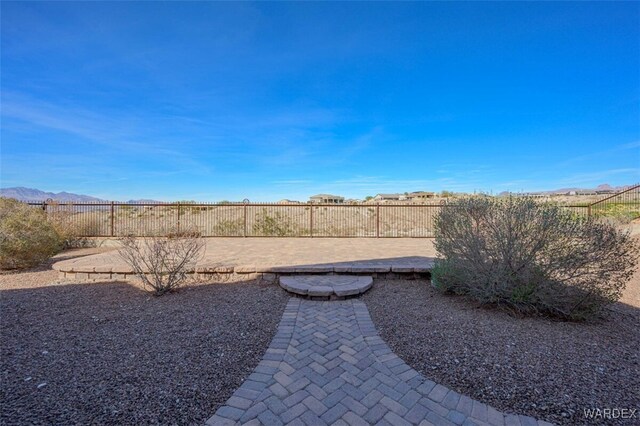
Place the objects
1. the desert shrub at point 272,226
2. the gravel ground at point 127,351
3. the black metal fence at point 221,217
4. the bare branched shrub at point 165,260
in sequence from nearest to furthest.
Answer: the gravel ground at point 127,351 < the bare branched shrub at point 165,260 < the black metal fence at point 221,217 < the desert shrub at point 272,226

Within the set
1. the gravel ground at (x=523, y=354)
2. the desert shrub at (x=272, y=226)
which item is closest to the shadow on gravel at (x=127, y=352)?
the gravel ground at (x=523, y=354)

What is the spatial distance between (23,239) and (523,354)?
30.6 ft

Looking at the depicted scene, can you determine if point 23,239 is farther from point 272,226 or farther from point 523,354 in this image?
point 523,354

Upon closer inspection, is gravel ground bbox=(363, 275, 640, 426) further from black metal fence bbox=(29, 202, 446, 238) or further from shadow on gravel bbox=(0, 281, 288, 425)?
black metal fence bbox=(29, 202, 446, 238)

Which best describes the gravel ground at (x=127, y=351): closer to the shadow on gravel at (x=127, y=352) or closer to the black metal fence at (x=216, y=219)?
the shadow on gravel at (x=127, y=352)

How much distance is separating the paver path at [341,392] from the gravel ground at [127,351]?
221 mm

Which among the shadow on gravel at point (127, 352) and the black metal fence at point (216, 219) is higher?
the black metal fence at point (216, 219)

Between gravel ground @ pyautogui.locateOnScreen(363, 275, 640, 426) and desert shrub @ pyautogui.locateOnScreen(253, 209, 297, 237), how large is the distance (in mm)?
7707

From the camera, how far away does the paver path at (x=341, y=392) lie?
189 cm

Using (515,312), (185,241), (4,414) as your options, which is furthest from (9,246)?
(515,312)

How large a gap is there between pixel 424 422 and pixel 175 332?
108 inches

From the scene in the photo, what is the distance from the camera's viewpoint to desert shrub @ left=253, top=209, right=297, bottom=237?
11.2 meters

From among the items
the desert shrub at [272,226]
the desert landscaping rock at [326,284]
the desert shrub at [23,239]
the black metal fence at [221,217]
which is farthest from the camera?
the desert shrub at [272,226]

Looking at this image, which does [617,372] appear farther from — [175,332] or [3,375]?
[3,375]
